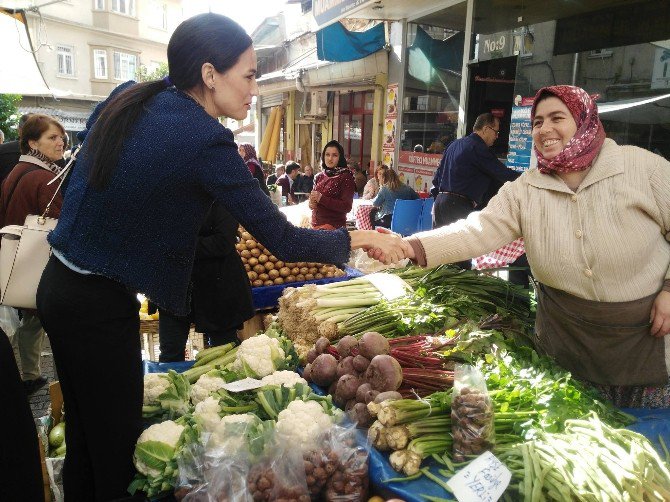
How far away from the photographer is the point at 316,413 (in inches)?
80.0

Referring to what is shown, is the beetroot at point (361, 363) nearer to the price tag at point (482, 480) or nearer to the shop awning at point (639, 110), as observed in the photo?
the price tag at point (482, 480)

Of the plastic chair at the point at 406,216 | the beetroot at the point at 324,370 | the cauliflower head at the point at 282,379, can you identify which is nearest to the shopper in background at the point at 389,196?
the plastic chair at the point at 406,216

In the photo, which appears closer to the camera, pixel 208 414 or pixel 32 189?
pixel 208 414

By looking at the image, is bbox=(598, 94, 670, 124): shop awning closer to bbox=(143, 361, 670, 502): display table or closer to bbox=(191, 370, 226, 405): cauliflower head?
bbox=(143, 361, 670, 502): display table

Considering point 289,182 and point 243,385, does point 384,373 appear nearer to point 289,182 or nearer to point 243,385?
point 243,385

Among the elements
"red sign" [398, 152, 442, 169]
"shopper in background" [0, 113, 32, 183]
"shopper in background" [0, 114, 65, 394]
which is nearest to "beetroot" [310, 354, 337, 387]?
"shopper in background" [0, 114, 65, 394]

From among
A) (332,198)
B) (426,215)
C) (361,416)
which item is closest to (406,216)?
(426,215)

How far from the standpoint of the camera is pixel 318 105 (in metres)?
15.2

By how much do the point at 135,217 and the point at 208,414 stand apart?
3.04 ft

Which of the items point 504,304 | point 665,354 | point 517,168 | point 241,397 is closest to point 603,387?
point 665,354

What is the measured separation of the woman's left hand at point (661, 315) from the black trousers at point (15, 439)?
2.34 m

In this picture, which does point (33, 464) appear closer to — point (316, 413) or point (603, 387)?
point (316, 413)

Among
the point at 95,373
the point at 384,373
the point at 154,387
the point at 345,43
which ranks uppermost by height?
the point at 345,43

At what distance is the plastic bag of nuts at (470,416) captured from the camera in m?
1.75
